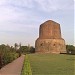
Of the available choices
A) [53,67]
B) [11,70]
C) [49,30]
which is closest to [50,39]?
[49,30]

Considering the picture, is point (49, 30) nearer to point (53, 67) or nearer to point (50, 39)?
point (50, 39)

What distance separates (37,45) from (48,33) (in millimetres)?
5466

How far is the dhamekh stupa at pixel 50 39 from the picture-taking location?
208 ft

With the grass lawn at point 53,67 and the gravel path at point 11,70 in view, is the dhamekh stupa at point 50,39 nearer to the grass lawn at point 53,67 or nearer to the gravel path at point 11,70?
the grass lawn at point 53,67

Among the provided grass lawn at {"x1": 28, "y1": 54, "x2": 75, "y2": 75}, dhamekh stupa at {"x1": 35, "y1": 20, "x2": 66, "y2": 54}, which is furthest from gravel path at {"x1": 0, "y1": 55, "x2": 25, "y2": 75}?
dhamekh stupa at {"x1": 35, "y1": 20, "x2": 66, "y2": 54}

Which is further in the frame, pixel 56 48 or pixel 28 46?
pixel 28 46

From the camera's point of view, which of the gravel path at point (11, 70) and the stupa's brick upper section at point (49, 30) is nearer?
the gravel path at point (11, 70)

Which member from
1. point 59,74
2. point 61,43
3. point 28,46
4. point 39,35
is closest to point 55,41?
point 61,43

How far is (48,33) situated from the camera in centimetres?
6750

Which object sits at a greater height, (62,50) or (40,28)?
(40,28)

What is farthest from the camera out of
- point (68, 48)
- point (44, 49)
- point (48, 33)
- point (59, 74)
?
point (68, 48)

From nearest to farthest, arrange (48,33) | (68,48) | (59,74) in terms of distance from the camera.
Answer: (59,74)
(48,33)
(68,48)

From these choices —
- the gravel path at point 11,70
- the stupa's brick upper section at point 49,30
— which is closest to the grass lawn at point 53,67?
the gravel path at point 11,70

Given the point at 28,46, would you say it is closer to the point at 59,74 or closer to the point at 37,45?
the point at 37,45
